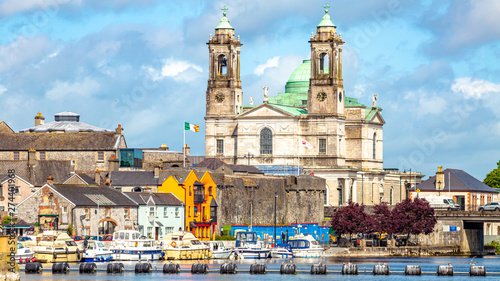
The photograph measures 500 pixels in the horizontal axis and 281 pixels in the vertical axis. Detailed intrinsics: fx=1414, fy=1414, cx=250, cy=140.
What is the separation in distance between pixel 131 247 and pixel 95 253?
3.89m

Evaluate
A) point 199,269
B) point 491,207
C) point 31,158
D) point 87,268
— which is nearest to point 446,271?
point 199,269

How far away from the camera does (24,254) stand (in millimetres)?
108875

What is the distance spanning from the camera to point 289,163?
17525 centimetres

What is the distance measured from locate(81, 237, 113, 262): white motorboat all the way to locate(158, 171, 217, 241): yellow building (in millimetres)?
22807

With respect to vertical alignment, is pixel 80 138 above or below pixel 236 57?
below

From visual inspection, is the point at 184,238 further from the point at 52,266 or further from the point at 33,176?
the point at 33,176

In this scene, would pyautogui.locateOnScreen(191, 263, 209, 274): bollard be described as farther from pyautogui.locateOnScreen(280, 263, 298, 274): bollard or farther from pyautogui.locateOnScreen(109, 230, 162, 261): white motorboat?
pyautogui.locateOnScreen(109, 230, 162, 261): white motorboat

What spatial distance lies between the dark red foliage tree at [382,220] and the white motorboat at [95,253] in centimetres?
4361

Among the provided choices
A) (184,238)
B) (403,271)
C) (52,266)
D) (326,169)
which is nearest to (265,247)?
(184,238)

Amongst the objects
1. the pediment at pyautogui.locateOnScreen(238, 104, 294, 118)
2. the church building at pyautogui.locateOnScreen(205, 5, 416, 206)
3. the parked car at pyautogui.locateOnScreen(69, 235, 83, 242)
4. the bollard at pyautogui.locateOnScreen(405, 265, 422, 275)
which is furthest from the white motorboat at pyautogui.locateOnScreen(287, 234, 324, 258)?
the pediment at pyautogui.locateOnScreen(238, 104, 294, 118)

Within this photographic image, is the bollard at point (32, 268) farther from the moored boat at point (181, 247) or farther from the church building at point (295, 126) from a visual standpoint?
the church building at point (295, 126)

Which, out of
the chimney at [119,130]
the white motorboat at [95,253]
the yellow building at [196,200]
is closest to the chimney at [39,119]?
the chimney at [119,130]

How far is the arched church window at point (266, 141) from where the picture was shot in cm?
17625

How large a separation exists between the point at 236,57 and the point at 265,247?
5260cm
